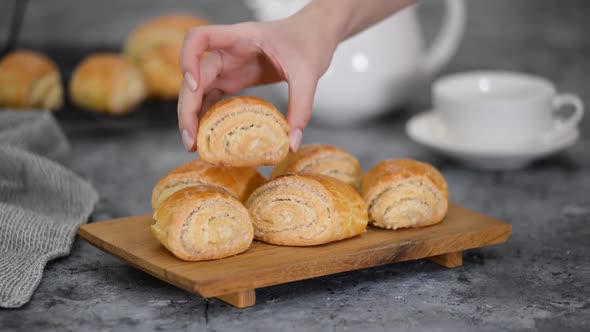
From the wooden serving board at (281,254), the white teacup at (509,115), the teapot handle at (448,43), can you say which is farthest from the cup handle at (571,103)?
the wooden serving board at (281,254)

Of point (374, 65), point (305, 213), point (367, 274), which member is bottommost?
point (367, 274)

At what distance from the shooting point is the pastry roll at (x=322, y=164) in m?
1.59

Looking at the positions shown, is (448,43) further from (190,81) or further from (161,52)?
(190,81)

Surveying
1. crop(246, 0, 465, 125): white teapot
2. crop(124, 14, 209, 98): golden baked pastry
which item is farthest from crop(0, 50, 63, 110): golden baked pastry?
crop(246, 0, 465, 125): white teapot

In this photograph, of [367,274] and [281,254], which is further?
[367,274]

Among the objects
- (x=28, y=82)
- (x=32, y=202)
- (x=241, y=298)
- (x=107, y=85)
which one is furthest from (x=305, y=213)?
(x=28, y=82)

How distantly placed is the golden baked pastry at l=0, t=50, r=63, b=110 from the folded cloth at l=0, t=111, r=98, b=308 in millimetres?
235

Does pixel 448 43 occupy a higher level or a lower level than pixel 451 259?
higher

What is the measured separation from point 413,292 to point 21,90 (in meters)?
1.35

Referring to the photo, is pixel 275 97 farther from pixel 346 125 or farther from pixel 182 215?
pixel 182 215

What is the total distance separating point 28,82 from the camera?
2.37m

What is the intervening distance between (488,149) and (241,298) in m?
0.88

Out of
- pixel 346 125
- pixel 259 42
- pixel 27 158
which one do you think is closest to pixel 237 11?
pixel 346 125

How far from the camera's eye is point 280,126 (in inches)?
57.4
